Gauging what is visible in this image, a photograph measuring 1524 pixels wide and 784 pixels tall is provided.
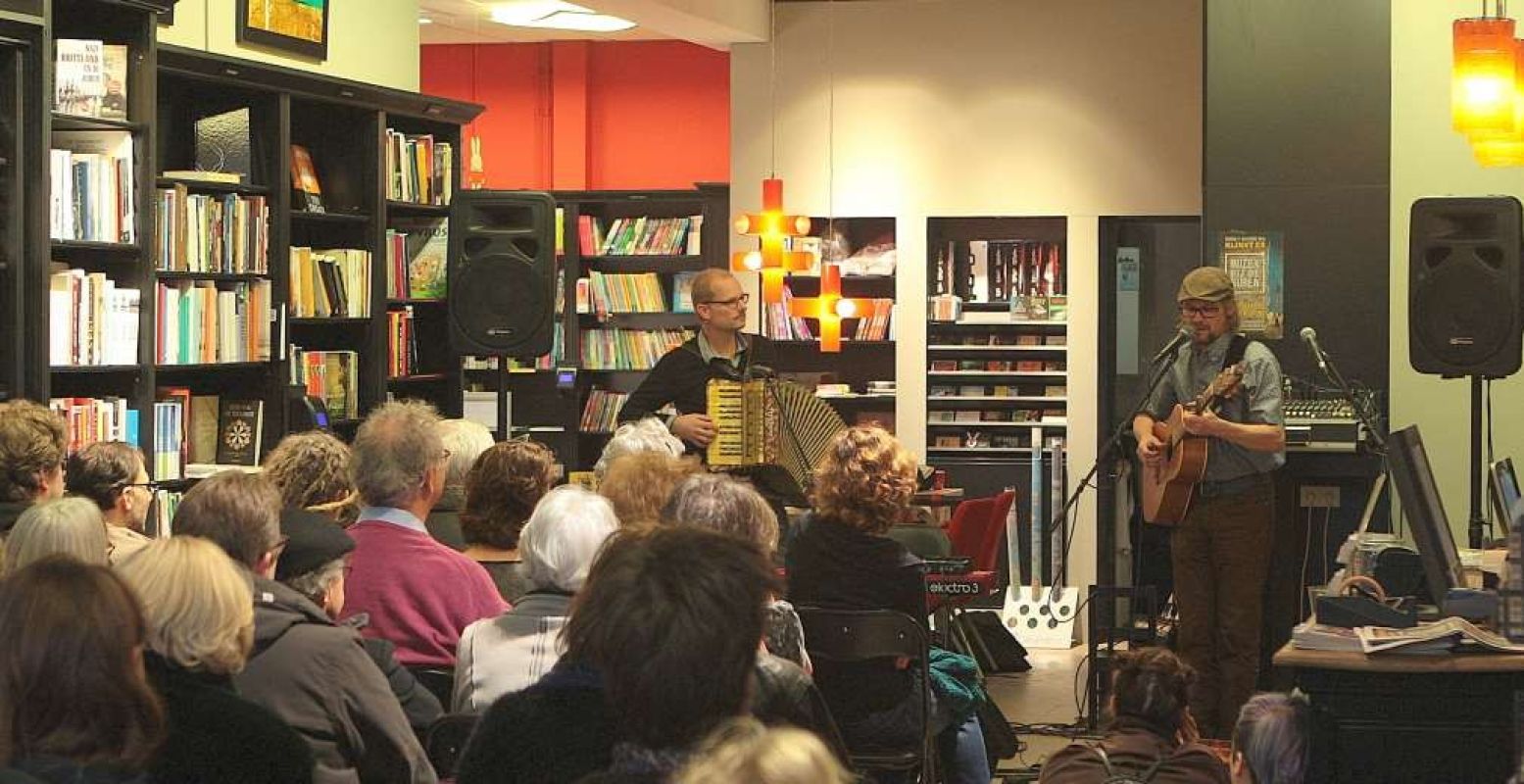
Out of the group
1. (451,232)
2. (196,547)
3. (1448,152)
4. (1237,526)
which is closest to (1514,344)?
(1237,526)

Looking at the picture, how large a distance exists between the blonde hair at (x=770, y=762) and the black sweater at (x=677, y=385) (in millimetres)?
5296

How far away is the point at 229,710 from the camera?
2.94m

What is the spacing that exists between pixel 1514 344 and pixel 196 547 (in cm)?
535

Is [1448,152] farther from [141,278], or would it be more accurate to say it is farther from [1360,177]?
[141,278]

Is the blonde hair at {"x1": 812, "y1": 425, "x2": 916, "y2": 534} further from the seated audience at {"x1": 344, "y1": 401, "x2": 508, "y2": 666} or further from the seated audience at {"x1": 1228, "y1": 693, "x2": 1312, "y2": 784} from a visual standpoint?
the seated audience at {"x1": 1228, "y1": 693, "x2": 1312, "y2": 784}

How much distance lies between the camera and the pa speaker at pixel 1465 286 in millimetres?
7207

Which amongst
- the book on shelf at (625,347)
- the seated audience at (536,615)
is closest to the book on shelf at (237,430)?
the seated audience at (536,615)

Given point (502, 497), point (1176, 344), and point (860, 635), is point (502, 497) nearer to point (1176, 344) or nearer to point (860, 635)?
point (860, 635)

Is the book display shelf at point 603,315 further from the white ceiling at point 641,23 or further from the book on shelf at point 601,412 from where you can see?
the white ceiling at point 641,23

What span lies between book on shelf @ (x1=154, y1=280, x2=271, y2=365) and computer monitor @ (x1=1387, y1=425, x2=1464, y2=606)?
175 inches

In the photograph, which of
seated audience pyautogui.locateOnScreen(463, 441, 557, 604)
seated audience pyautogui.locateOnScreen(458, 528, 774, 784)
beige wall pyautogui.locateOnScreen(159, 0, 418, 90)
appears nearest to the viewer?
seated audience pyautogui.locateOnScreen(458, 528, 774, 784)

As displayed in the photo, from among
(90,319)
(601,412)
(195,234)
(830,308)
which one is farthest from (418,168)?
(601,412)

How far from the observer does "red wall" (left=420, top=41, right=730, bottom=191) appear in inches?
555

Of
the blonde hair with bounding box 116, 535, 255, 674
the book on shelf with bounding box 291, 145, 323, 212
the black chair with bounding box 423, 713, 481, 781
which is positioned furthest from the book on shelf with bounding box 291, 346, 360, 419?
the blonde hair with bounding box 116, 535, 255, 674
